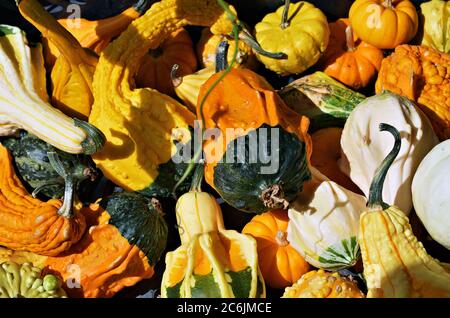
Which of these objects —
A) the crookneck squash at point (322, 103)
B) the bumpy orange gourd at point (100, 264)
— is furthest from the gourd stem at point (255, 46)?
the bumpy orange gourd at point (100, 264)

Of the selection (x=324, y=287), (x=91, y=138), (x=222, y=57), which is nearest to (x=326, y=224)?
(x=324, y=287)

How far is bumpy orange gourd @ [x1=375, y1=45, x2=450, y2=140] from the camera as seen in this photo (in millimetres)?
3041

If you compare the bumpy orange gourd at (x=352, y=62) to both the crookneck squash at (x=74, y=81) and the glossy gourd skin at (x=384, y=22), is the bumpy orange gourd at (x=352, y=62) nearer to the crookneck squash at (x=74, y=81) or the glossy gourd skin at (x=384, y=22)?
the glossy gourd skin at (x=384, y=22)

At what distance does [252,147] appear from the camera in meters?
2.63

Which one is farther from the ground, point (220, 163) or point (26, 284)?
point (220, 163)

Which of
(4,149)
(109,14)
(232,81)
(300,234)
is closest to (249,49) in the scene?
(232,81)

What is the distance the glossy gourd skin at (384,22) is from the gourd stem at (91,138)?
155 centimetres

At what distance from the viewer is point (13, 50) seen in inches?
121

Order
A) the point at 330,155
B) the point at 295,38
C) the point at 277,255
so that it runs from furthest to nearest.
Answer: the point at 295,38
the point at 330,155
the point at 277,255

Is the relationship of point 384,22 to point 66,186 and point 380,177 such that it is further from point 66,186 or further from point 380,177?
point 66,186

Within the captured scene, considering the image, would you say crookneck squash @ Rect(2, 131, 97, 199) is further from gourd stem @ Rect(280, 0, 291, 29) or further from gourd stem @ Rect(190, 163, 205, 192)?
gourd stem @ Rect(280, 0, 291, 29)

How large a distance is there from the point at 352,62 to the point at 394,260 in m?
1.40

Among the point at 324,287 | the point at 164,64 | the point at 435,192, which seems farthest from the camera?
the point at 164,64

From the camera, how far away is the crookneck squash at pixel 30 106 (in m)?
2.75
